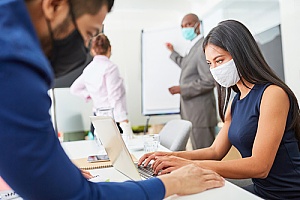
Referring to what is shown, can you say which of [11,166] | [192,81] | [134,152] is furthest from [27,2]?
[192,81]

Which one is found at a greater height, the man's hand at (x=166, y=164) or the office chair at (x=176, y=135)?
the man's hand at (x=166, y=164)

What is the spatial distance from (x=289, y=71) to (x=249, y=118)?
5.17ft

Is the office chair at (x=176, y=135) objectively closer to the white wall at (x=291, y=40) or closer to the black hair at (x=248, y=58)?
the black hair at (x=248, y=58)

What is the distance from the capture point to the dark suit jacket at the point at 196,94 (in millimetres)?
2668

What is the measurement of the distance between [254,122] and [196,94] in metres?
1.52

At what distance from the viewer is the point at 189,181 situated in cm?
77

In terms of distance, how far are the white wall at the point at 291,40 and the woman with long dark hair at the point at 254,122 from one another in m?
1.36

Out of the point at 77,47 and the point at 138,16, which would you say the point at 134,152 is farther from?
the point at 138,16

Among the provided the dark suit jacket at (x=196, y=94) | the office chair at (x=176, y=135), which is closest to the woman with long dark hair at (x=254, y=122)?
the office chair at (x=176, y=135)

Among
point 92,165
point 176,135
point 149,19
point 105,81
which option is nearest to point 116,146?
point 92,165

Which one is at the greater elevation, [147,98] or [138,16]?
[138,16]

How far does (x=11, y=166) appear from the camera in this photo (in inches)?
18.3

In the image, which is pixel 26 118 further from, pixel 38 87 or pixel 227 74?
pixel 227 74

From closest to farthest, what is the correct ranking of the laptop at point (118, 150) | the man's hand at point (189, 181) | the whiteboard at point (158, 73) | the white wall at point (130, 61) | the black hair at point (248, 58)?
the man's hand at point (189, 181)
the laptop at point (118, 150)
the black hair at point (248, 58)
the whiteboard at point (158, 73)
the white wall at point (130, 61)
